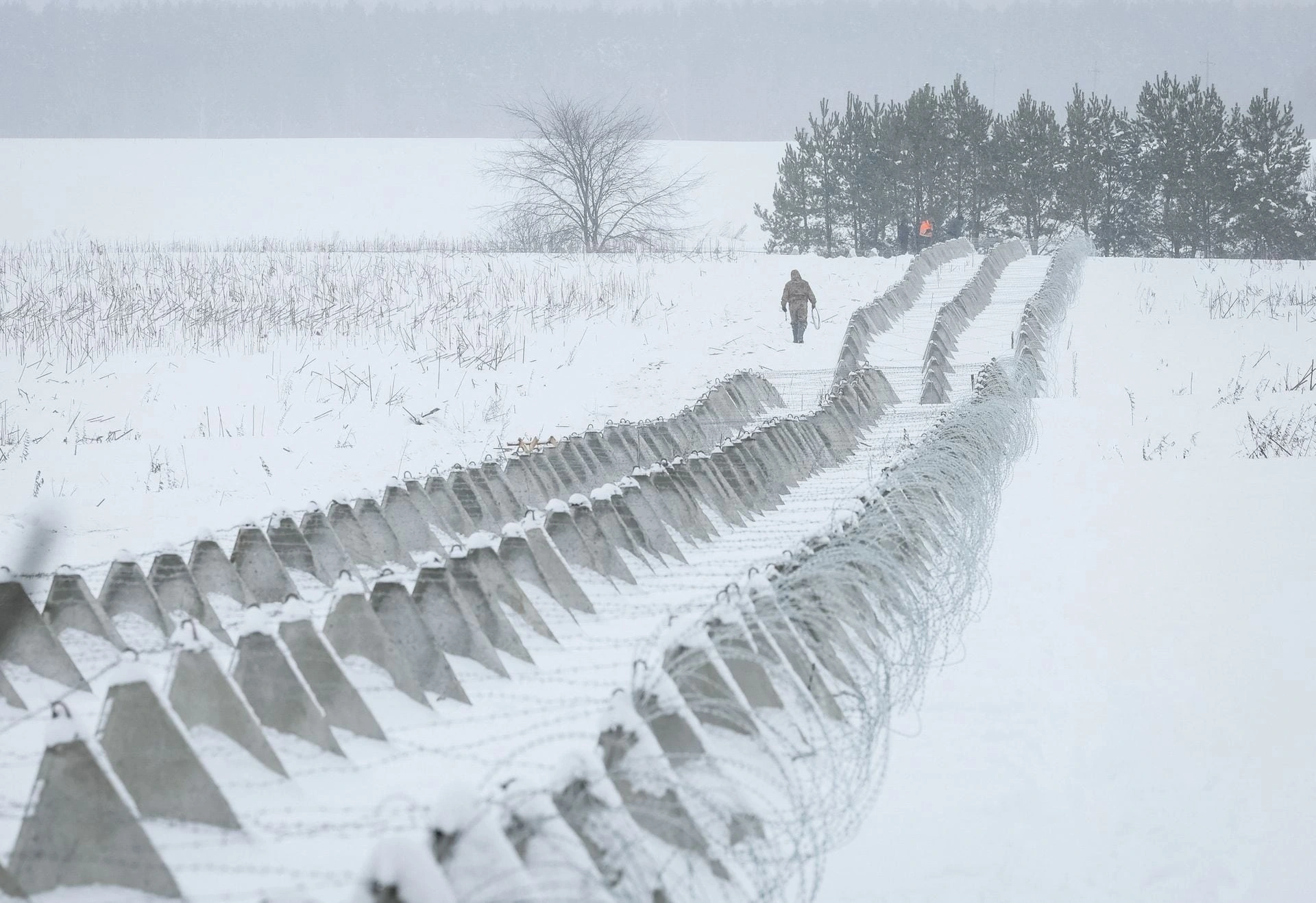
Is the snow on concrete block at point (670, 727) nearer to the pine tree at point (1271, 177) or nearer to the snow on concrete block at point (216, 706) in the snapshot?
the snow on concrete block at point (216, 706)

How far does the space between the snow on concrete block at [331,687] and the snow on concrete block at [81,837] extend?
1295 mm

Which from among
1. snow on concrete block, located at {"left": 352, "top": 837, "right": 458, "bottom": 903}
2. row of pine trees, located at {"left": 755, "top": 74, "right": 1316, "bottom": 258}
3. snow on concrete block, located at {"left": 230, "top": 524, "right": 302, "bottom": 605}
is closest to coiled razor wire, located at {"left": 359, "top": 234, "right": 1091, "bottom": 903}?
snow on concrete block, located at {"left": 352, "top": 837, "right": 458, "bottom": 903}

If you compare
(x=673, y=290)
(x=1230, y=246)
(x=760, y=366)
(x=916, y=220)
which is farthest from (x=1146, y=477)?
(x=1230, y=246)

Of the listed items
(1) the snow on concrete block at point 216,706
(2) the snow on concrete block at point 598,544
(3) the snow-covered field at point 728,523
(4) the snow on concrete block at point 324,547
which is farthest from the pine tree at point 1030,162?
(1) the snow on concrete block at point 216,706

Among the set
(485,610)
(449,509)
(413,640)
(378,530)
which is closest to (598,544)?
(378,530)

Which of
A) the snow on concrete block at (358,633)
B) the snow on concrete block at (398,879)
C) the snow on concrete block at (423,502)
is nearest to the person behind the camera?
the snow on concrete block at (398,879)

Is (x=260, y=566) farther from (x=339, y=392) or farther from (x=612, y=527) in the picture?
(x=339, y=392)

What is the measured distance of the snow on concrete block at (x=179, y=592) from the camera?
618cm

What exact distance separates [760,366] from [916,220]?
3227 centimetres

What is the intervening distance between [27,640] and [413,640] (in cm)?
160

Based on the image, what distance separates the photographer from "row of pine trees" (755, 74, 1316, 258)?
46625 mm

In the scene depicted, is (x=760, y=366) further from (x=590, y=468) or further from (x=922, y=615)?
(x=922, y=615)

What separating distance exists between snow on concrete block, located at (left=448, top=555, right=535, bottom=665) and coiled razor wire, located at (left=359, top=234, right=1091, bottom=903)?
798 mm

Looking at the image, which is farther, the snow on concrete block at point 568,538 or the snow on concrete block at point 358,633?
the snow on concrete block at point 568,538
